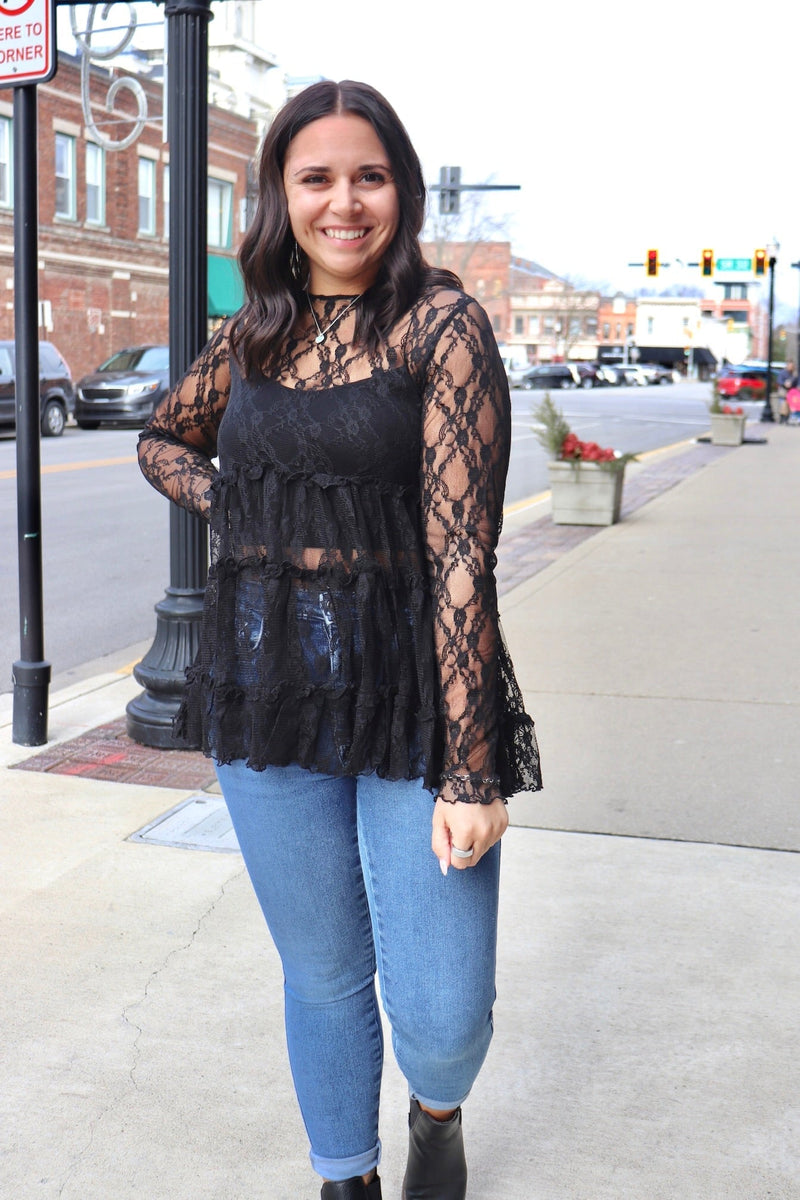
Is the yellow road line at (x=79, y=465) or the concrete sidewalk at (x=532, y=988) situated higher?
the yellow road line at (x=79, y=465)

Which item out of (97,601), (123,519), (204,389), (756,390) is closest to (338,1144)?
(204,389)

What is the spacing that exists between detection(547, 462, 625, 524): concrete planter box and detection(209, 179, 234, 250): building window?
94.4ft

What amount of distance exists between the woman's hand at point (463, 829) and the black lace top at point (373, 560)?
2 centimetres

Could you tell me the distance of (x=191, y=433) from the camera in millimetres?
2354

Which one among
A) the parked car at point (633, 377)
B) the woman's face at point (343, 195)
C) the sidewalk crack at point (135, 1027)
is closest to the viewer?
the woman's face at point (343, 195)

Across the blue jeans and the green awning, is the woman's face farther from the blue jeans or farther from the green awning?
the green awning

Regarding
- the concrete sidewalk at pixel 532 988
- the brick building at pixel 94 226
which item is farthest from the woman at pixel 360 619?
the brick building at pixel 94 226

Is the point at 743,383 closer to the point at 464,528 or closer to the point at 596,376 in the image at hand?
the point at 596,376

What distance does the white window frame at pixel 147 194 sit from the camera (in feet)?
114

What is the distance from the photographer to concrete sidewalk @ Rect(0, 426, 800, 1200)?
2.55m

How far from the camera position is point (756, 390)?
53.1m

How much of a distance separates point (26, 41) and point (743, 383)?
5682 centimetres

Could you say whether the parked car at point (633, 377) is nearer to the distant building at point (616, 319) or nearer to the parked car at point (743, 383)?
the parked car at point (743, 383)

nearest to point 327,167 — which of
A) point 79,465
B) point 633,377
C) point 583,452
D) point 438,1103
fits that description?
point 438,1103
